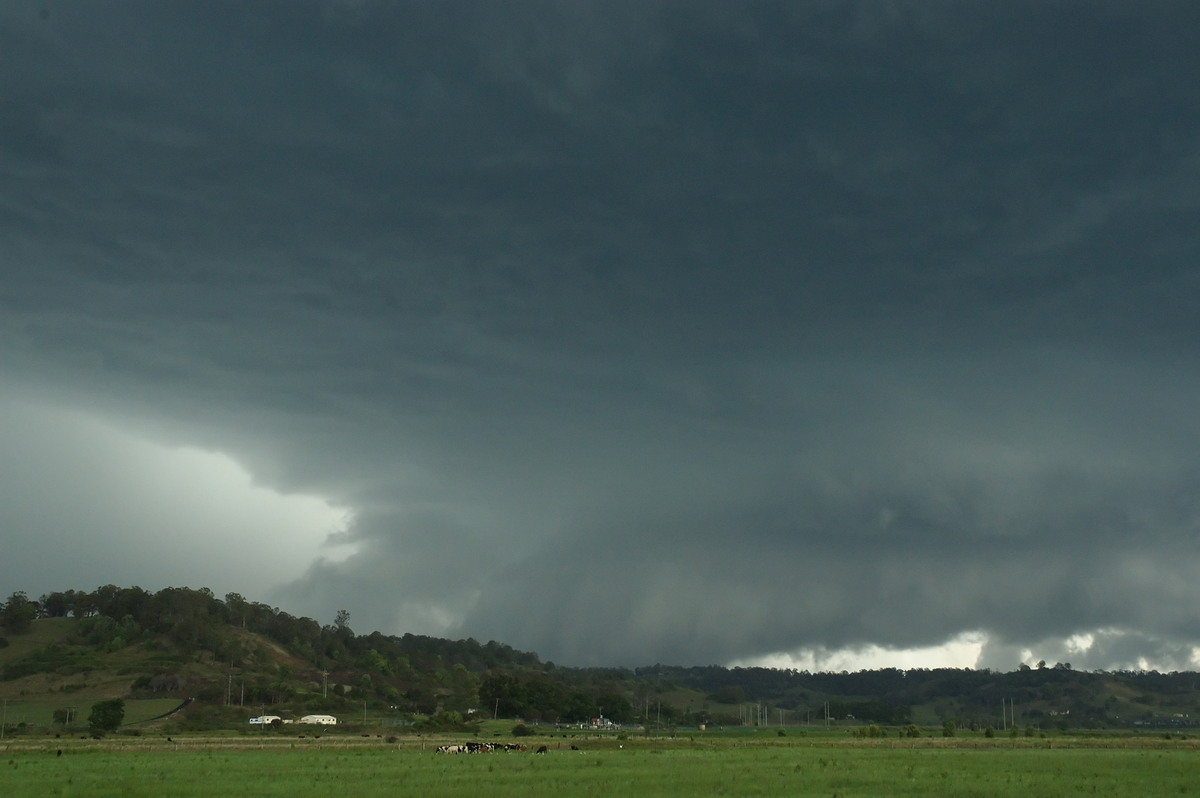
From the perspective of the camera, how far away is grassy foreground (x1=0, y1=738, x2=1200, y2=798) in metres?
62.0

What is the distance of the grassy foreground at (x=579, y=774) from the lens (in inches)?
2440

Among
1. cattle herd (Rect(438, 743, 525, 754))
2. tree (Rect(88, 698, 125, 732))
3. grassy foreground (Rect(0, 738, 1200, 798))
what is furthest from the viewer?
tree (Rect(88, 698, 125, 732))

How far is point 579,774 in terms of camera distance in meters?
72.5

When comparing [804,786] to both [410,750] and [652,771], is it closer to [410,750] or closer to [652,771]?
[652,771]

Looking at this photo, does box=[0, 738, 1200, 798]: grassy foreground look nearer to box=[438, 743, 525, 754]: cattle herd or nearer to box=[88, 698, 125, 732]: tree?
box=[438, 743, 525, 754]: cattle herd

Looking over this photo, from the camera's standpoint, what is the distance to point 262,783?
66.7 m

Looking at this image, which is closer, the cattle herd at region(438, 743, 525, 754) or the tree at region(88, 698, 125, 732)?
the cattle herd at region(438, 743, 525, 754)

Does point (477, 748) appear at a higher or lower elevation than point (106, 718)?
higher

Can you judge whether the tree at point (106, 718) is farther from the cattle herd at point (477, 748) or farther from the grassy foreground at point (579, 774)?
the cattle herd at point (477, 748)

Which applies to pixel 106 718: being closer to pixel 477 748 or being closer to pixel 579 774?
pixel 477 748

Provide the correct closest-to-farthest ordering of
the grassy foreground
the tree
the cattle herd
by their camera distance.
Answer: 1. the grassy foreground
2. the cattle herd
3. the tree

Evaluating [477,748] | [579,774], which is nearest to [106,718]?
[477,748]

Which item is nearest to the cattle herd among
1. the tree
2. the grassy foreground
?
the grassy foreground

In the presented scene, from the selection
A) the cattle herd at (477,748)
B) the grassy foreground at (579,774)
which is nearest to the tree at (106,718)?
the grassy foreground at (579,774)
